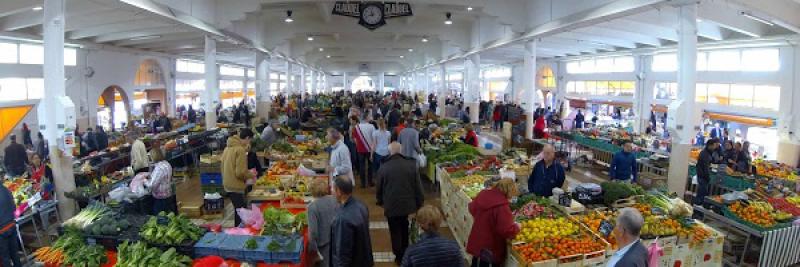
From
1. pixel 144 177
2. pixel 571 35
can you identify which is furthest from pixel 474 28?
pixel 144 177

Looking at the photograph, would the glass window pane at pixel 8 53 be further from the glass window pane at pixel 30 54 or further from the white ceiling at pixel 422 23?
the white ceiling at pixel 422 23

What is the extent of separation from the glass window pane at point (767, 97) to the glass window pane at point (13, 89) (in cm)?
2091

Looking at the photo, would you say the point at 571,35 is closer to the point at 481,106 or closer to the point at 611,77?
the point at 611,77

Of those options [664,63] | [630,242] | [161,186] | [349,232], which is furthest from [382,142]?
[664,63]

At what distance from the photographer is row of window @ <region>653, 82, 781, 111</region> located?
45.3ft

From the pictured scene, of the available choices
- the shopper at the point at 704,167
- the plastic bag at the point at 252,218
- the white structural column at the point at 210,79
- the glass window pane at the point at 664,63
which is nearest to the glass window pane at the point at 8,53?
the white structural column at the point at 210,79

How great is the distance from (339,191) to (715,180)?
8.91 meters

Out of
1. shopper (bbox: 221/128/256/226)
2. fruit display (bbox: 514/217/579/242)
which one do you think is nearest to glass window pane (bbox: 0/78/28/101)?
shopper (bbox: 221/128/256/226)

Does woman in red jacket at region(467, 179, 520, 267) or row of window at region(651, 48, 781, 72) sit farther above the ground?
row of window at region(651, 48, 781, 72)

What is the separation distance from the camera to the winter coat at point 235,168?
22.2ft

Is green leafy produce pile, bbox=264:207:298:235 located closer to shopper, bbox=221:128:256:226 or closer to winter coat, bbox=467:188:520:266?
shopper, bbox=221:128:256:226

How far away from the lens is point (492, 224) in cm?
473

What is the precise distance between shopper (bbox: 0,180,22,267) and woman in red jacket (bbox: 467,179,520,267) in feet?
16.7

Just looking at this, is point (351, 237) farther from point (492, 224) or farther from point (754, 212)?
point (754, 212)
